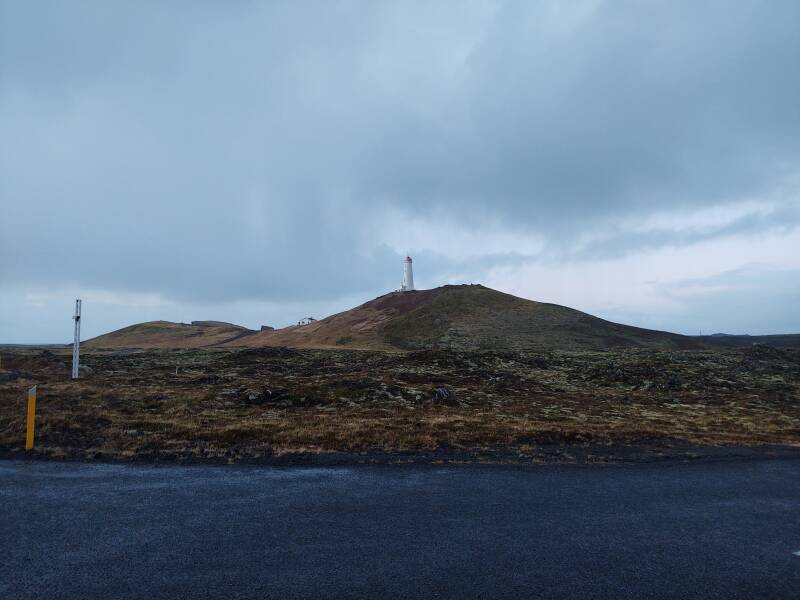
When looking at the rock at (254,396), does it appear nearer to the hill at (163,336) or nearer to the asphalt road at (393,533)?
the asphalt road at (393,533)

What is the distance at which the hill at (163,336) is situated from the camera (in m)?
114

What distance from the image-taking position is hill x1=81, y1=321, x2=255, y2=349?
4486 inches

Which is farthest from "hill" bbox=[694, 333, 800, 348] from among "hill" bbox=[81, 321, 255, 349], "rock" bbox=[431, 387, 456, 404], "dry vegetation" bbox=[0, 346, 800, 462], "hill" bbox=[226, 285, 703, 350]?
"hill" bbox=[81, 321, 255, 349]

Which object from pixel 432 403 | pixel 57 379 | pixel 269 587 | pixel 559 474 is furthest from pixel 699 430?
pixel 57 379

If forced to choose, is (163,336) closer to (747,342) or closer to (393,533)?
(393,533)

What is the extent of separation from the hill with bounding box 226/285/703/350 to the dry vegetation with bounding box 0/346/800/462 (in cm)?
2432

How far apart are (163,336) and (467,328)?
83.1m

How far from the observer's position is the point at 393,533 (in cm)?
812

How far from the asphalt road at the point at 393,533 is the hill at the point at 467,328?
5739 centimetres

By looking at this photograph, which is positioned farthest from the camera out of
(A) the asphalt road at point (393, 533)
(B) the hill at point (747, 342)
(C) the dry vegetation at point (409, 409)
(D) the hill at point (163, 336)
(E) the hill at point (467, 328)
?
(D) the hill at point (163, 336)

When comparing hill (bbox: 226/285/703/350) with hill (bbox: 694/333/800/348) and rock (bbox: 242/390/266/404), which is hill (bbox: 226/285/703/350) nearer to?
hill (bbox: 694/333/800/348)

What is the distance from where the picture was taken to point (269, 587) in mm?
A: 6203

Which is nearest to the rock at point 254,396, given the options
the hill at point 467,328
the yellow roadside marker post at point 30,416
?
the yellow roadside marker post at point 30,416

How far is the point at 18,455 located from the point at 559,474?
14840 millimetres
